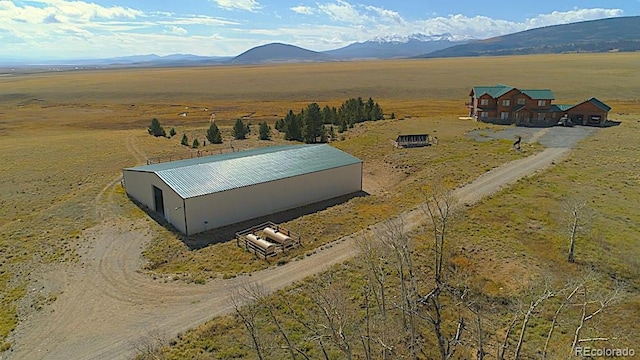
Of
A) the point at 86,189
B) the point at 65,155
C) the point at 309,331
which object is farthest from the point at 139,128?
the point at 309,331

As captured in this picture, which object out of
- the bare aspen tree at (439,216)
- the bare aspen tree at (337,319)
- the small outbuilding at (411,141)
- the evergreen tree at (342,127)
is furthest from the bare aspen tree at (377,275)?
the evergreen tree at (342,127)

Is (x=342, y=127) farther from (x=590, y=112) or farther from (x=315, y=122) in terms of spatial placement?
(x=590, y=112)

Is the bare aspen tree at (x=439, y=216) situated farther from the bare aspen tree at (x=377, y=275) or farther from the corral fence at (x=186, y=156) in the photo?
the corral fence at (x=186, y=156)

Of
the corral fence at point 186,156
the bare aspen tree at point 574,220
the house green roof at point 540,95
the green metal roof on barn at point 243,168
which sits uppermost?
the house green roof at point 540,95

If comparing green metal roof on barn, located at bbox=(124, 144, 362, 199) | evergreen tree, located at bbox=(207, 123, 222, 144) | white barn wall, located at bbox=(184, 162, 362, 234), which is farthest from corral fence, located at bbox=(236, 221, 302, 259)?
evergreen tree, located at bbox=(207, 123, 222, 144)

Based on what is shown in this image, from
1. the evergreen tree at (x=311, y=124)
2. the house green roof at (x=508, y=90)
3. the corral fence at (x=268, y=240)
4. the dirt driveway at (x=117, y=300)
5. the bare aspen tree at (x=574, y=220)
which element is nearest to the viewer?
the dirt driveway at (x=117, y=300)

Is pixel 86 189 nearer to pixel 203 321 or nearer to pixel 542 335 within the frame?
pixel 203 321

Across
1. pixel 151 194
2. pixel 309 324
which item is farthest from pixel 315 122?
pixel 309 324
